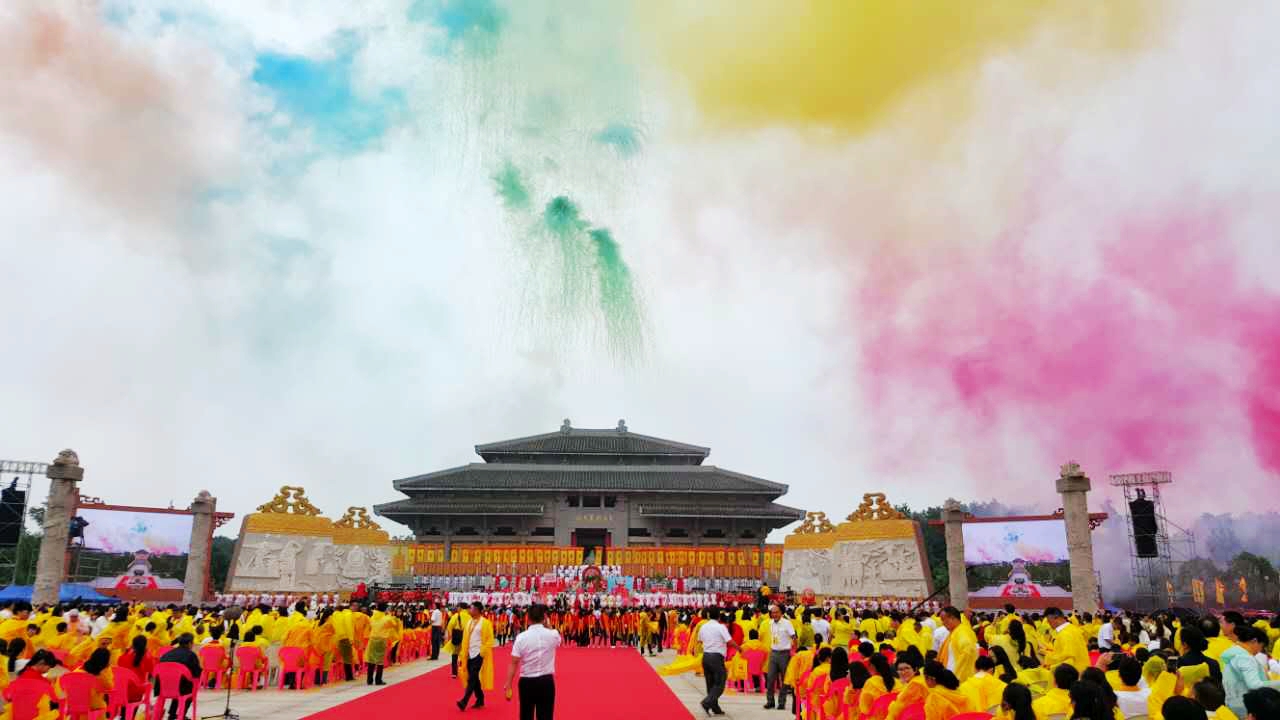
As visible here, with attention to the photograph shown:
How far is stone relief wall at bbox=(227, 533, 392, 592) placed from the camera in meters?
28.9

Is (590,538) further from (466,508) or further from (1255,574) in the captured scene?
(1255,574)

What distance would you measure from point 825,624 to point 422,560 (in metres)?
29.0

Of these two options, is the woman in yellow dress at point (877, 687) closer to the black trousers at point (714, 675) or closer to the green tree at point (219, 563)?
the black trousers at point (714, 675)

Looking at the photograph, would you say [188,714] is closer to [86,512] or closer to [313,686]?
[313,686]

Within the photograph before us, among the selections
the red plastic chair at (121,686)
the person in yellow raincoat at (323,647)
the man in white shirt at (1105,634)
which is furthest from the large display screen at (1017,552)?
the red plastic chair at (121,686)

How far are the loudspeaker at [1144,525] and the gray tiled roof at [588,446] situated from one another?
26.2 metres

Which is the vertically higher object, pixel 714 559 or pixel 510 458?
pixel 510 458

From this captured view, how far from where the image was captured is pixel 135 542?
94.1 feet

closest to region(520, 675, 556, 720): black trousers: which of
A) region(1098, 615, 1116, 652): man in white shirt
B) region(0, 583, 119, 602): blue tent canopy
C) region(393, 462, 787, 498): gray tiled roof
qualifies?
region(1098, 615, 1116, 652): man in white shirt

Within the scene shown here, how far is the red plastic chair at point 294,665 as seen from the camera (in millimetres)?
12055

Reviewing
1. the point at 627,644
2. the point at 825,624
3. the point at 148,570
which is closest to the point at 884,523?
the point at 627,644

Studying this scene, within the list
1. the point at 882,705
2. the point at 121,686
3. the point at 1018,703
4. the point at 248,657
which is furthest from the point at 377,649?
the point at 1018,703

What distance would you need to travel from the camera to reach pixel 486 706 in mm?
10250

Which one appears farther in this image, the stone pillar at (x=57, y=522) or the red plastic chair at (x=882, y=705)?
the stone pillar at (x=57, y=522)
